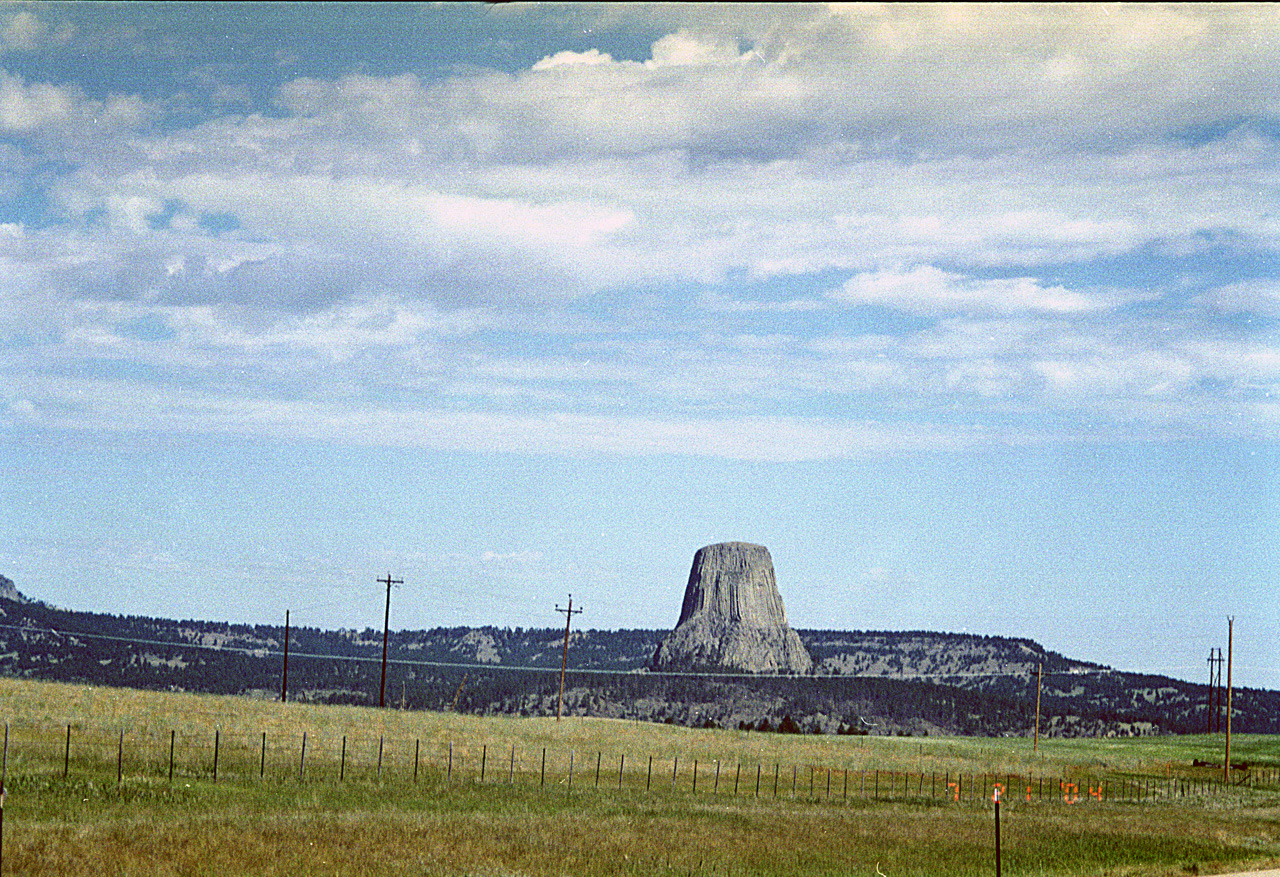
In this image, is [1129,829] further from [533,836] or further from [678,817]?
[533,836]

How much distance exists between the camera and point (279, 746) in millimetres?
62438

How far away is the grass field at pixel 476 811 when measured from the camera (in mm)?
30500

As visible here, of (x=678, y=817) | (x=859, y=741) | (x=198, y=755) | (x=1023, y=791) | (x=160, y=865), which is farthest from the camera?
(x=859, y=741)

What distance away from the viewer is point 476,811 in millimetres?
40219

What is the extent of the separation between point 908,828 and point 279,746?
30.6 m

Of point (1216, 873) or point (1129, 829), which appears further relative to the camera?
point (1129, 829)

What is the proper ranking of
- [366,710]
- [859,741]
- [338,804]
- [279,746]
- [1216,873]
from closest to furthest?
[1216,873] → [338,804] → [279,746] → [366,710] → [859,741]

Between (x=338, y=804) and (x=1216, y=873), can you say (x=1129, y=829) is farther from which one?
(x=338, y=804)

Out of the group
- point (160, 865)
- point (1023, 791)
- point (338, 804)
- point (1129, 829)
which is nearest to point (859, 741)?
point (1023, 791)

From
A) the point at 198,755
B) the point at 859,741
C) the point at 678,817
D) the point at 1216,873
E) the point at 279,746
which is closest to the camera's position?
the point at 1216,873

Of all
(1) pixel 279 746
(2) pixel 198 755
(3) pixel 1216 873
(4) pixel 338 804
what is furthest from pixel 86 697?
(3) pixel 1216 873

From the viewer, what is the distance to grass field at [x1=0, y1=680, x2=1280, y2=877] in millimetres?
30500

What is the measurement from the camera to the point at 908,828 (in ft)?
139

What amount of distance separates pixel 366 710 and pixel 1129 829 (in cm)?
5317
